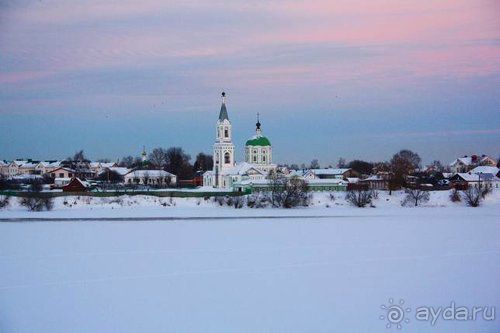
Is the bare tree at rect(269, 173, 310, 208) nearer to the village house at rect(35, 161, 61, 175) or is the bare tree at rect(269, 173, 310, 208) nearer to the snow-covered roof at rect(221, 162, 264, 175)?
the snow-covered roof at rect(221, 162, 264, 175)

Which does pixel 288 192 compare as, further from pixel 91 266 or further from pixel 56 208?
pixel 91 266

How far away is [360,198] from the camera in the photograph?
4584cm

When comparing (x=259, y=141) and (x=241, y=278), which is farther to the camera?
(x=259, y=141)

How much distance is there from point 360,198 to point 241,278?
32761mm

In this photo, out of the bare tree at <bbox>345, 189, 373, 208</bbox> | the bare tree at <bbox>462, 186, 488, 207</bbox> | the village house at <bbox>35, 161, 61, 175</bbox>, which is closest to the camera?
the bare tree at <bbox>462, 186, 488, 207</bbox>

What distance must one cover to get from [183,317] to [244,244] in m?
9.48

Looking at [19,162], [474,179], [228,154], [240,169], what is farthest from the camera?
[19,162]

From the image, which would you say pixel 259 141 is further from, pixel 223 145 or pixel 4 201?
pixel 4 201

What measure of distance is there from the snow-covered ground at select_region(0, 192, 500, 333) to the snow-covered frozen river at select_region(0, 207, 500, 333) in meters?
0.03

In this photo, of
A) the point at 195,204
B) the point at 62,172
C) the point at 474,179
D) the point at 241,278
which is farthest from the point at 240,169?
the point at 241,278

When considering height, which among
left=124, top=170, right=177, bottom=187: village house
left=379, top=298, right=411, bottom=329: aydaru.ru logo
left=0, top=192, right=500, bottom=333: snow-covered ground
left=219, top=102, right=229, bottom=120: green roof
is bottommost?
left=379, top=298, right=411, bottom=329: aydaru.ru logo

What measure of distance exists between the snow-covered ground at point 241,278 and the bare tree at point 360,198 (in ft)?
66.2

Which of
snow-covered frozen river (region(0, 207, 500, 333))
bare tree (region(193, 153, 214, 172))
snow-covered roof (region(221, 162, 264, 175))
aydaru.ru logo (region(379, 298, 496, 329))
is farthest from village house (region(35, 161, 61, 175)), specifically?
aydaru.ru logo (region(379, 298, 496, 329))

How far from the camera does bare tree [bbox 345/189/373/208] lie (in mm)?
45375
